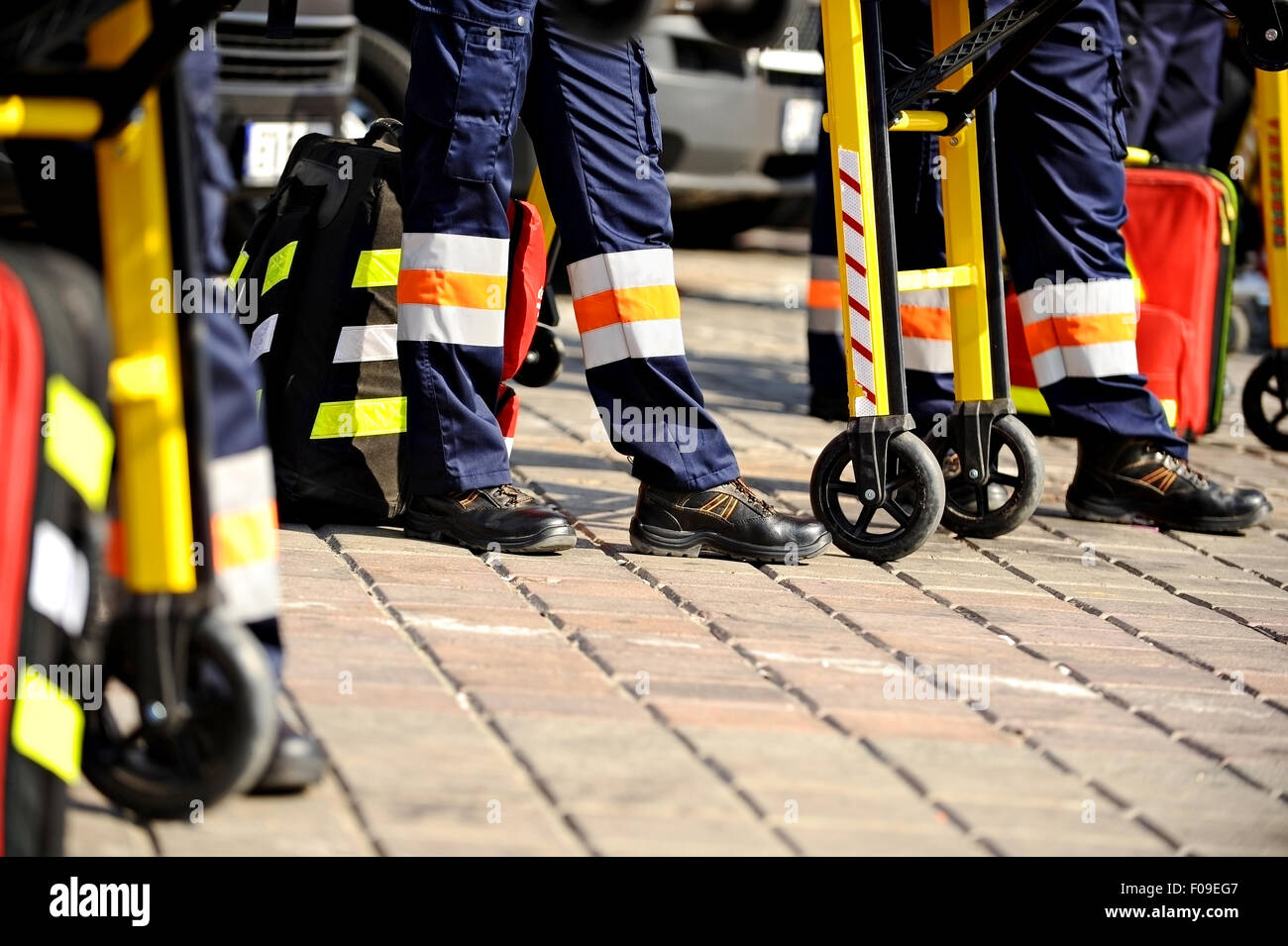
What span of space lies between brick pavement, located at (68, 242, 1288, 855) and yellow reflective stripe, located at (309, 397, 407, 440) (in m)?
0.21

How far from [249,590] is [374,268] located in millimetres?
1606

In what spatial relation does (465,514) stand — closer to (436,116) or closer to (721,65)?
(436,116)

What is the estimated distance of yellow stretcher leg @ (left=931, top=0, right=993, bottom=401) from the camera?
149 inches

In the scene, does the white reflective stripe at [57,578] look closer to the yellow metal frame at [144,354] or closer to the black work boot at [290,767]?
the yellow metal frame at [144,354]

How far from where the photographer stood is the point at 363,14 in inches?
268

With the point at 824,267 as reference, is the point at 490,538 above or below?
below

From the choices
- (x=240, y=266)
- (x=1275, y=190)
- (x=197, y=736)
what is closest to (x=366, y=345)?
(x=240, y=266)

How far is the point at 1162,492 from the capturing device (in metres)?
4.20

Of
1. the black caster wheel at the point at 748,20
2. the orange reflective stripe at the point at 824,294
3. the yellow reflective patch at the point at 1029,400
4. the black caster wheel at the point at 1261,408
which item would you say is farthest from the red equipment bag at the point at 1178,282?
the black caster wheel at the point at 748,20

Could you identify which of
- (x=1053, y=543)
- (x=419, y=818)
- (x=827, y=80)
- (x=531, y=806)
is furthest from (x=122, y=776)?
(x=1053, y=543)

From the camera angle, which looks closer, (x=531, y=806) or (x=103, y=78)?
(x=103, y=78)

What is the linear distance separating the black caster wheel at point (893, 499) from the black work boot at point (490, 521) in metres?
0.54

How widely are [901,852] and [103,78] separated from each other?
129 cm

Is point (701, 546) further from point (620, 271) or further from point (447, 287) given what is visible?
point (447, 287)
